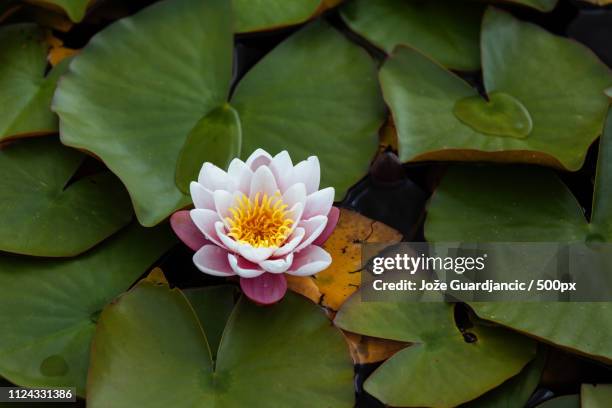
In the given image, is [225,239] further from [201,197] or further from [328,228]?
[328,228]

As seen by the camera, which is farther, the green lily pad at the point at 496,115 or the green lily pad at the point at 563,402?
the green lily pad at the point at 496,115

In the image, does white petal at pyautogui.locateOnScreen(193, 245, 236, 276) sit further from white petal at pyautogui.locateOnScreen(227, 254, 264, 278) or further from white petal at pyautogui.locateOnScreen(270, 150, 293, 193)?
white petal at pyautogui.locateOnScreen(270, 150, 293, 193)

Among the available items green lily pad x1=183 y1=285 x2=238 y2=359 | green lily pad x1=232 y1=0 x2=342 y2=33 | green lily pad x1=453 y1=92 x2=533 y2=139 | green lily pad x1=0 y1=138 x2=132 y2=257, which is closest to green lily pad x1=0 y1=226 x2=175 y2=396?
green lily pad x1=0 y1=138 x2=132 y2=257

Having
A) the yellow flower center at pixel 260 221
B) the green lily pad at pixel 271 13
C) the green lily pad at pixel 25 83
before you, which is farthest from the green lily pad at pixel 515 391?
the green lily pad at pixel 25 83

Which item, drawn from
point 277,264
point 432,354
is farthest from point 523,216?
point 277,264

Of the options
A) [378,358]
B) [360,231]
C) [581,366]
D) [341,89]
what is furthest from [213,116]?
[581,366]

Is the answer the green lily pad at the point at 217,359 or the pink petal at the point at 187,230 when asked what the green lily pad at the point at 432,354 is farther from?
the pink petal at the point at 187,230
